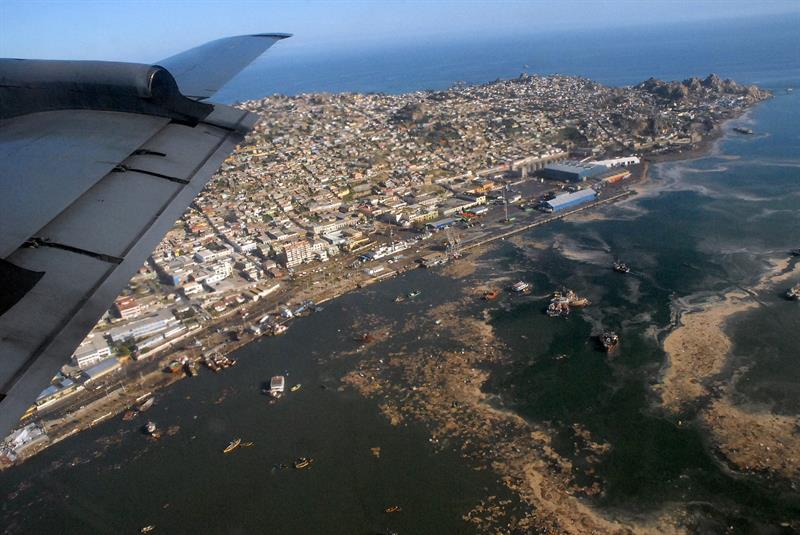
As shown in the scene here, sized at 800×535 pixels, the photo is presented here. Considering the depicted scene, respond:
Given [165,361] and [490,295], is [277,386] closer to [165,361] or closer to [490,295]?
[165,361]

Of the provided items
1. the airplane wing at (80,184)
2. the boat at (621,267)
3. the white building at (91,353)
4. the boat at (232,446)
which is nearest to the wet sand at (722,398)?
the boat at (621,267)

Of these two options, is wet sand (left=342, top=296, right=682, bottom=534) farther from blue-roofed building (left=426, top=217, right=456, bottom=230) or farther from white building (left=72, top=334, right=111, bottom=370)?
blue-roofed building (left=426, top=217, right=456, bottom=230)

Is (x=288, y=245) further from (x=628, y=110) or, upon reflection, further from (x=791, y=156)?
(x=628, y=110)

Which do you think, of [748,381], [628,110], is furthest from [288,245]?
[628,110]

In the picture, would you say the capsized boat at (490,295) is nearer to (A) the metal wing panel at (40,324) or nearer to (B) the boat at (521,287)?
(B) the boat at (521,287)

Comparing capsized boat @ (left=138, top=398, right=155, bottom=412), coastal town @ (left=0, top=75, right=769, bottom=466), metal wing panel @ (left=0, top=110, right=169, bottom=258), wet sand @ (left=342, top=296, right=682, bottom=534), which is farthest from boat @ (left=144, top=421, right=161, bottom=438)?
metal wing panel @ (left=0, top=110, right=169, bottom=258)
